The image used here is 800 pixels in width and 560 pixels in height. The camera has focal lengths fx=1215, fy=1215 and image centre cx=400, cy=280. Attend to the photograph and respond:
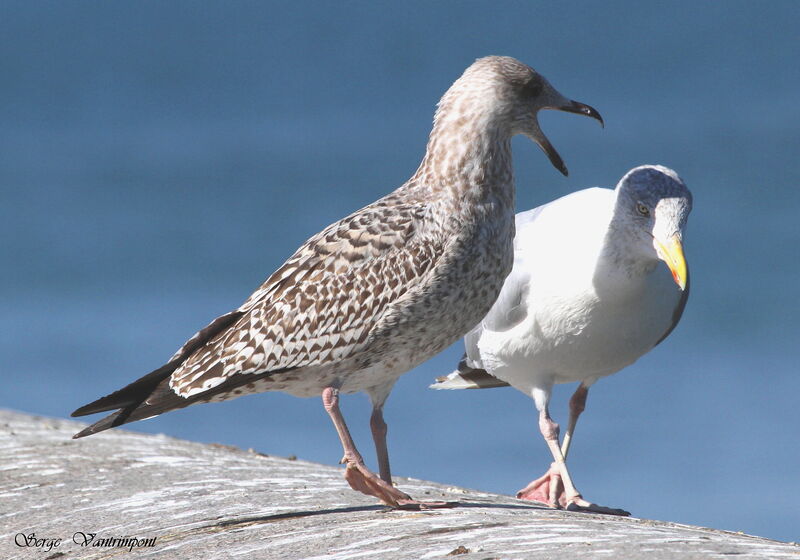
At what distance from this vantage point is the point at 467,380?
9992mm

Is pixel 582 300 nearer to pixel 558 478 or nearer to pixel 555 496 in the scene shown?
pixel 558 478

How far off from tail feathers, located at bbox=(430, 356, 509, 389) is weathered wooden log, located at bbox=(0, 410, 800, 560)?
40.7 inches

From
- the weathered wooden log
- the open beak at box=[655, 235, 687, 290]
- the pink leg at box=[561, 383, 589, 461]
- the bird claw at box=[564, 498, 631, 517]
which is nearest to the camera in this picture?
the weathered wooden log

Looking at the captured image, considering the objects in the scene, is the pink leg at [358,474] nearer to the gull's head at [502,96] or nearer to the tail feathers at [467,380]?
the gull's head at [502,96]


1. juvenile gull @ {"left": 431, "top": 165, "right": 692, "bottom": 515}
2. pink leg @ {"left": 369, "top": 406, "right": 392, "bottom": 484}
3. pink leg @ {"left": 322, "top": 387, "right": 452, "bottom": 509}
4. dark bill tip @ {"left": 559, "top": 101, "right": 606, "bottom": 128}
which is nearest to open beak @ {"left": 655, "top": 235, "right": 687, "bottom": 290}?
juvenile gull @ {"left": 431, "top": 165, "right": 692, "bottom": 515}

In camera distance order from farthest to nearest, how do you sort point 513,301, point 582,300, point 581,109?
point 513,301 → point 582,300 → point 581,109

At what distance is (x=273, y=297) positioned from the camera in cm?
720

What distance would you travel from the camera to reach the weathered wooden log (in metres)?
5.74

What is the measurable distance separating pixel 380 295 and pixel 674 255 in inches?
83.2


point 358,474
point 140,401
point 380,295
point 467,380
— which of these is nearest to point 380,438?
point 358,474

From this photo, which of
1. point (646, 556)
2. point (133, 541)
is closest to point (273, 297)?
point (133, 541)

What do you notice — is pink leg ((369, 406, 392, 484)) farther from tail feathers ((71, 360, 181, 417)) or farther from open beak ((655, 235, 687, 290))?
open beak ((655, 235, 687, 290))

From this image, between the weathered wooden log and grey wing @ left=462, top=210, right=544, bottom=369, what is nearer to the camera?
the weathered wooden log

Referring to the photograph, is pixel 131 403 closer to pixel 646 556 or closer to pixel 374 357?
pixel 374 357
